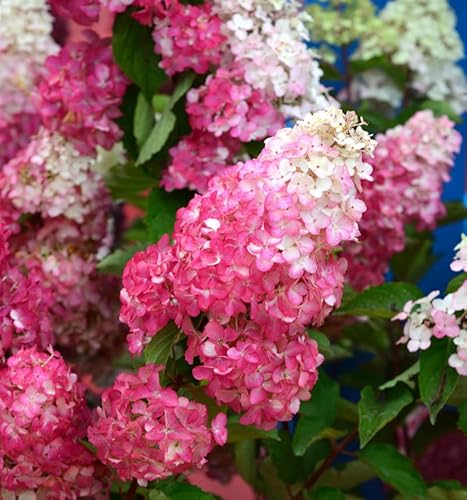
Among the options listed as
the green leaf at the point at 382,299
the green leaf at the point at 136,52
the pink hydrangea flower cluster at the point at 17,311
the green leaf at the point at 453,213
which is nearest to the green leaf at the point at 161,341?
the pink hydrangea flower cluster at the point at 17,311

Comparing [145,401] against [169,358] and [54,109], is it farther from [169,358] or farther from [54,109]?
[54,109]

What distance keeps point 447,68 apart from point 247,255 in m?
0.76

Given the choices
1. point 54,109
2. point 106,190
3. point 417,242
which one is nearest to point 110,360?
point 106,190

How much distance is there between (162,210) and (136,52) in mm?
146

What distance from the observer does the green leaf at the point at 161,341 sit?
79cm

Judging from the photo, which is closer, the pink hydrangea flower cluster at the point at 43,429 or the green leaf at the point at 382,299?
the pink hydrangea flower cluster at the point at 43,429

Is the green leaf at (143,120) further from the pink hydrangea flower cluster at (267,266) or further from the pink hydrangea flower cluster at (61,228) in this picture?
the pink hydrangea flower cluster at (267,266)

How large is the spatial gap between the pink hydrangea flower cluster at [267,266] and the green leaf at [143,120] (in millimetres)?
308

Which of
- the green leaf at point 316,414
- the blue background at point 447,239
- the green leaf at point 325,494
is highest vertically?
the green leaf at point 316,414

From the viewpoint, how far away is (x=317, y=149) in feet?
2.29

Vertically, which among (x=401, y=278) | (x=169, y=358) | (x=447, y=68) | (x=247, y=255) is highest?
(x=247, y=255)

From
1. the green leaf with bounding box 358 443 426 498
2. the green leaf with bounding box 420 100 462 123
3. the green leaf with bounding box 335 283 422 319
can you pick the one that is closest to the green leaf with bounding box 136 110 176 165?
→ the green leaf with bounding box 335 283 422 319

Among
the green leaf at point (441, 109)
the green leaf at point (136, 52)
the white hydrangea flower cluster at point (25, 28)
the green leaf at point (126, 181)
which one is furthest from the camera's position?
the green leaf at point (441, 109)

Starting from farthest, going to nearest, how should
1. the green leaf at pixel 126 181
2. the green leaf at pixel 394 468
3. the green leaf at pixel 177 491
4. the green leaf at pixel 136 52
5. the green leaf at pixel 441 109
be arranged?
the green leaf at pixel 441 109, the green leaf at pixel 126 181, the green leaf at pixel 136 52, the green leaf at pixel 394 468, the green leaf at pixel 177 491
